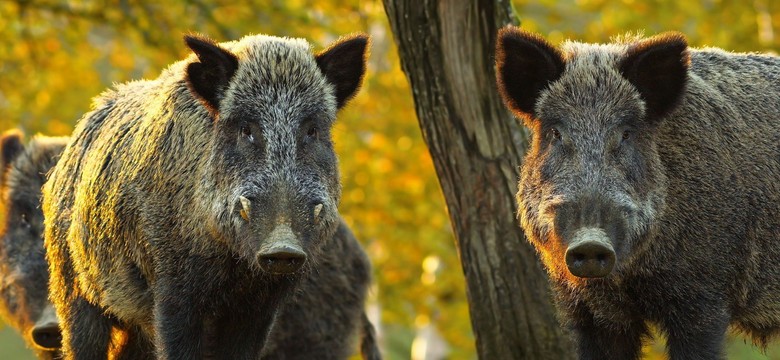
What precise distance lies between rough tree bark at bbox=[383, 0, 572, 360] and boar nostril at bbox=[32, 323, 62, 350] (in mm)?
2744

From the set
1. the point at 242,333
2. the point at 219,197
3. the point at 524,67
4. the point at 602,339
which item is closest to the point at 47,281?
the point at 242,333

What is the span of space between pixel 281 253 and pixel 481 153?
8.38ft

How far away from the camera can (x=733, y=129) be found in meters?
6.70

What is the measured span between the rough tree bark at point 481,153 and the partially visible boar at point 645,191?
49.6 inches

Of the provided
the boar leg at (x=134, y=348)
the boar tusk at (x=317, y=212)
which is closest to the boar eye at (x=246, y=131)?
the boar tusk at (x=317, y=212)

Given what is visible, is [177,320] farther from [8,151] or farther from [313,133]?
[8,151]

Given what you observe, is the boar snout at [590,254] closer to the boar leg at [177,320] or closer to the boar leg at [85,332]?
the boar leg at [177,320]

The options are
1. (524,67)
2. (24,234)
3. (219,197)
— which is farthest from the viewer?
(24,234)

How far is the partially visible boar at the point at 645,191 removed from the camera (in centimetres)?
604

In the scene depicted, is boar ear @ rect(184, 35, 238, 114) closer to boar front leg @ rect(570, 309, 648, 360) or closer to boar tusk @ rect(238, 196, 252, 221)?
boar tusk @ rect(238, 196, 252, 221)

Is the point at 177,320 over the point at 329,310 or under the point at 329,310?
over

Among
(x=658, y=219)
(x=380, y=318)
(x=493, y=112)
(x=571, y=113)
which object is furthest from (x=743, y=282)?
(x=380, y=318)

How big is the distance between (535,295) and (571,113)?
2057 millimetres

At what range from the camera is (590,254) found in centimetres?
559
